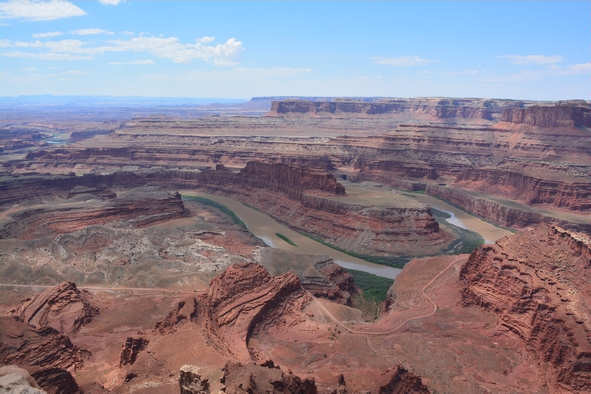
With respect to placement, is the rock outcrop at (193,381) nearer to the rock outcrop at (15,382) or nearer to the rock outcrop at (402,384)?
the rock outcrop at (15,382)

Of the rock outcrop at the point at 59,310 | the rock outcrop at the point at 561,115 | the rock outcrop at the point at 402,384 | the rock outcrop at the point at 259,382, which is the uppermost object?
the rock outcrop at the point at 561,115

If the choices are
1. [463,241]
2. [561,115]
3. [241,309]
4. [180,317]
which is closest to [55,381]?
[180,317]

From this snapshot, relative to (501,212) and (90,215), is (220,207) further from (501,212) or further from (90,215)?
(501,212)

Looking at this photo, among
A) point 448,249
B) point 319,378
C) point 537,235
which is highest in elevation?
point 537,235

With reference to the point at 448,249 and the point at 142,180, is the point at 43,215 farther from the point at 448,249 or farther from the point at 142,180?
the point at 448,249

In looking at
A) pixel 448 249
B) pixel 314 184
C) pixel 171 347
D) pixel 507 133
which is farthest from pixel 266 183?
pixel 507 133

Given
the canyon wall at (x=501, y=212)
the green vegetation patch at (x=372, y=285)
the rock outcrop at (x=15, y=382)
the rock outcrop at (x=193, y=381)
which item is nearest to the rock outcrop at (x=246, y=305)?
the rock outcrop at (x=193, y=381)

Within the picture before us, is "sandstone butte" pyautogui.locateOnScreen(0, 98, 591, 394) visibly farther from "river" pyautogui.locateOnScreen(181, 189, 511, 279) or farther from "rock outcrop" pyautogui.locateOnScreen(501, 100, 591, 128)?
"rock outcrop" pyautogui.locateOnScreen(501, 100, 591, 128)
